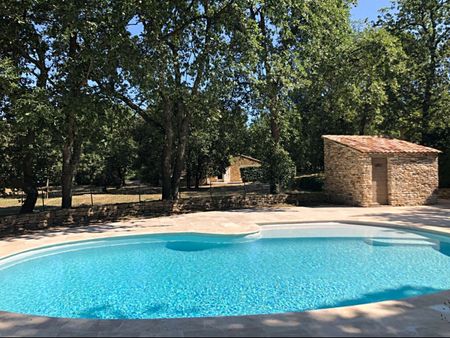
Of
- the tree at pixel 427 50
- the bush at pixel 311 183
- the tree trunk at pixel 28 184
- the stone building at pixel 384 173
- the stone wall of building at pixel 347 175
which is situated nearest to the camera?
the tree trunk at pixel 28 184

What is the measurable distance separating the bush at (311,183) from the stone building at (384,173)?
5.96 m

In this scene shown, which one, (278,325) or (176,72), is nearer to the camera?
(278,325)

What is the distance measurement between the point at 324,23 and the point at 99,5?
10305 mm

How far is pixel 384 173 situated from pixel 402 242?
7.31 m

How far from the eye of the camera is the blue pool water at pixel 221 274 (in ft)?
21.0

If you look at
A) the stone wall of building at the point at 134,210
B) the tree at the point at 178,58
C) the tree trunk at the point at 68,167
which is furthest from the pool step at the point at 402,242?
the tree trunk at the point at 68,167

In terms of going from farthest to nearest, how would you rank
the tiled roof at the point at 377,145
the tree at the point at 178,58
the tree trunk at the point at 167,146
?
1. the tiled roof at the point at 377,145
2. the tree trunk at the point at 167,146
3. the tree at the point at 178,58

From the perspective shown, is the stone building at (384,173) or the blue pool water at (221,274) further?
the stone building at (384,173)

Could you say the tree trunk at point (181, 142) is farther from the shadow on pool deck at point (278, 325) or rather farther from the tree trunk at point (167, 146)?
the shadow on pool deck at point (278, 325)

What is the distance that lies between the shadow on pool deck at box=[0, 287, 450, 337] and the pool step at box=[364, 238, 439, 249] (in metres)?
6.16

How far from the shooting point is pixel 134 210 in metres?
15.6

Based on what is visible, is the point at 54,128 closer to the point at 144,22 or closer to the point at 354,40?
the point at 144,22

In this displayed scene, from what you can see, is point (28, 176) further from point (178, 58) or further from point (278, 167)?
point (278, 167)

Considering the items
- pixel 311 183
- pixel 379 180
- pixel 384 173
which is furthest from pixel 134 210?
pixel 311 183
